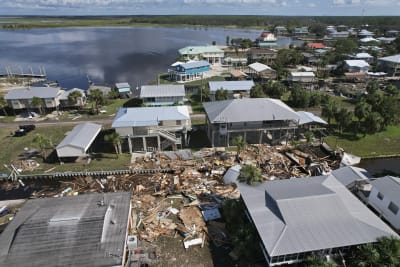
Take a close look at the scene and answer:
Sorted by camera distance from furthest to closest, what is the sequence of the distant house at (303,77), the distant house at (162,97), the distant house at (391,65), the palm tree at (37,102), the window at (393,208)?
the distant house at (391,65), the distant house at (303,77), the distant house at (162,97), the palm tree at (37,102), the window at (393,208)

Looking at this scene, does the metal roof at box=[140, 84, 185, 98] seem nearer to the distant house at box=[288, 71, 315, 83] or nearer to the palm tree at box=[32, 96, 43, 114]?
the palm tree at box=[32, 96, 43, 114]

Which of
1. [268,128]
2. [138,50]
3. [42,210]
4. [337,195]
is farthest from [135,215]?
[138,50]

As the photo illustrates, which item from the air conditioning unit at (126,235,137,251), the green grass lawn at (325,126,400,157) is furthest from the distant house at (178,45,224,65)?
the air conditioning unit at (126,235,137,251)

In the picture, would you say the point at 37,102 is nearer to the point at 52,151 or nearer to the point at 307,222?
the point at 52,151

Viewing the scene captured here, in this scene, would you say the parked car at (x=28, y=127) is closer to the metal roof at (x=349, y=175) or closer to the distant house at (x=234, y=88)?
the distant house at (x=234, y=88)

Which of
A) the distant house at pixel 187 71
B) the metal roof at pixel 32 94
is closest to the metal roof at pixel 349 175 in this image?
the metal roof at pixel 32 94
